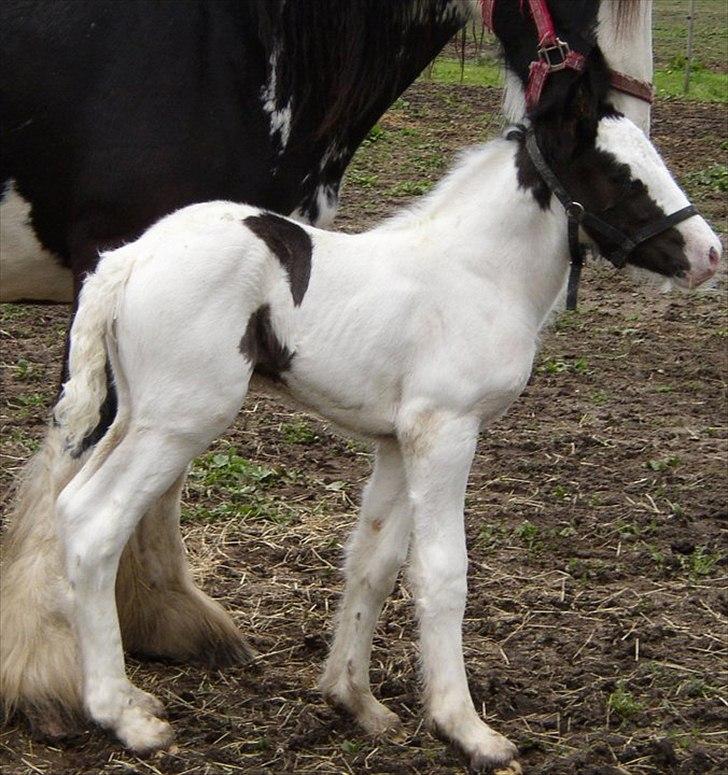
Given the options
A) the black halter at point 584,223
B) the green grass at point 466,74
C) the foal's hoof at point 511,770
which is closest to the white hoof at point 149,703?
the foal's hoof at point 511,770

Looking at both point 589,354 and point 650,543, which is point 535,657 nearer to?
point 650,543

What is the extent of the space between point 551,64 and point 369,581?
4.20 ft

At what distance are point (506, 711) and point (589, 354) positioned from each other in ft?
11.3

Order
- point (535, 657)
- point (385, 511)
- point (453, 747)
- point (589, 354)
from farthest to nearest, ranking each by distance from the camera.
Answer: point (589, 354) < point (535, 657) < point (385, 511) < point (453, 747)

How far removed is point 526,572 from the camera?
4488 millimetres

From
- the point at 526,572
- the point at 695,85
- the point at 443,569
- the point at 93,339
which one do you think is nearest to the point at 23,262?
the point at 93,339

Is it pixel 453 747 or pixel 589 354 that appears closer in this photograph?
pixel 453 747

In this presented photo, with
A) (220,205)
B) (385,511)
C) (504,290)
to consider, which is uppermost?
(220,205)

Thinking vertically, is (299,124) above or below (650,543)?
above

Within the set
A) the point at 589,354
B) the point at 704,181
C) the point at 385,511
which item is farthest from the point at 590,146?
the point at 704,181

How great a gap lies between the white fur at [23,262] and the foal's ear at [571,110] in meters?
1.20

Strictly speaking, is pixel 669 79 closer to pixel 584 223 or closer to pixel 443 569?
pixel 584 223

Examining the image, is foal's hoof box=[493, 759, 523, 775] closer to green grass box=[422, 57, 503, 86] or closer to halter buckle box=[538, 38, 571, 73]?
halter buckle box=[538, 38, 571, 73]

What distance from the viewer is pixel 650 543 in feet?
15.5
